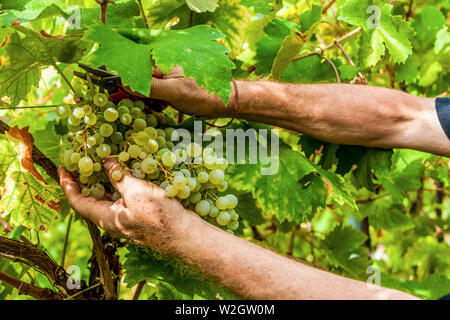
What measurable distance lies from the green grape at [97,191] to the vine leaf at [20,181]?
79 millimetres

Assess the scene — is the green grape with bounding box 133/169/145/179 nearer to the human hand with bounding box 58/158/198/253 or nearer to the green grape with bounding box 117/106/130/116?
the human hand with bounding box 58/158/198/253

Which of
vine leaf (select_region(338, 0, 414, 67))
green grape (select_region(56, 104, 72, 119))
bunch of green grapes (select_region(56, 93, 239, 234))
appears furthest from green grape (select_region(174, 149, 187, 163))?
vine leaf (select_region(338, 0, 414, 67))

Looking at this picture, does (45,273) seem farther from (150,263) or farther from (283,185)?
(283,185)

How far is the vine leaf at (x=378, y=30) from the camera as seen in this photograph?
104 cm

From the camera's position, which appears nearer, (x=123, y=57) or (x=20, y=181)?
(x=123, y=57)

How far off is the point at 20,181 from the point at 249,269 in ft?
1.48

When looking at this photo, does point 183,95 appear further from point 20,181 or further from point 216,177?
point 20,181

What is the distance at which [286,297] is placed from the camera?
796 millimetres

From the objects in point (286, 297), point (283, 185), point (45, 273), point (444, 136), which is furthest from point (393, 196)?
point (45, 273)

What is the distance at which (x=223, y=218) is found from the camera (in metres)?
0.78

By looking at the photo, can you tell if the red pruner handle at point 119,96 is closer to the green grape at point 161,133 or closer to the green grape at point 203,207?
the green grape at point 161,133

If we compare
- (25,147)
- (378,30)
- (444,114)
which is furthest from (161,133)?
(444,114)

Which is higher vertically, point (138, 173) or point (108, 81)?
point (108, 81)

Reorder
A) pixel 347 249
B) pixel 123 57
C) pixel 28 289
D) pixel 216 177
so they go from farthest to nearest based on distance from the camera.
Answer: pixel 347 249 < pixel 28 289 < pixel 216 177 < pixel 123 57
